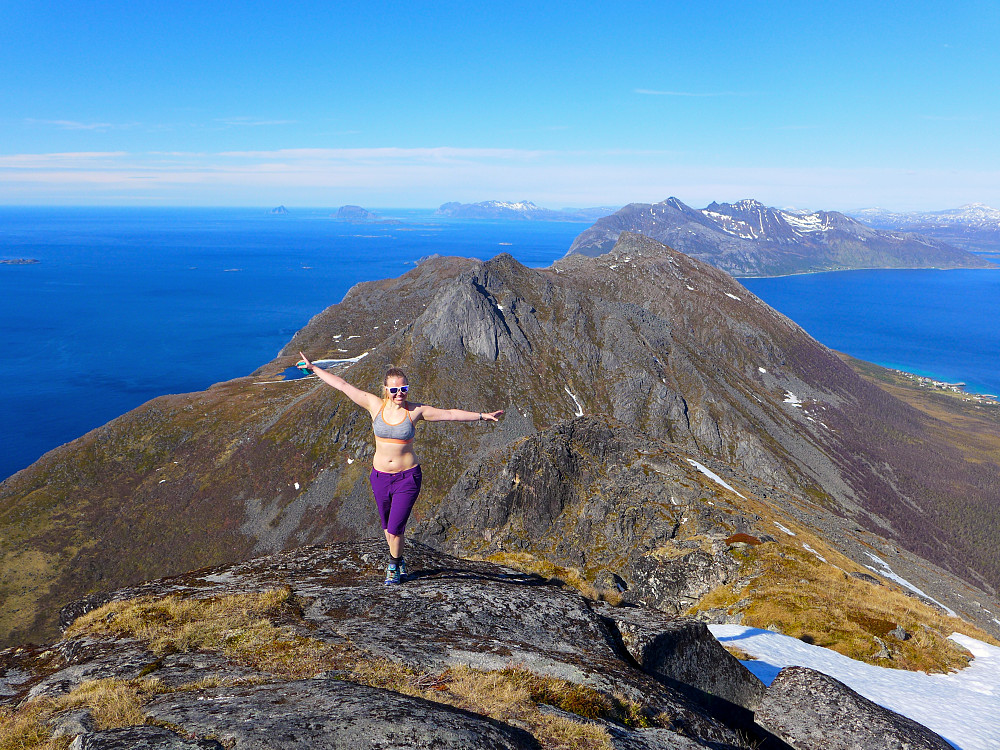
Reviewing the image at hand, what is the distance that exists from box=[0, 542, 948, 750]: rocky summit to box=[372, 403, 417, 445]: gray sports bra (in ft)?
14.8

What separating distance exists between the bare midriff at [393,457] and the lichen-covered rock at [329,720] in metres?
5.15

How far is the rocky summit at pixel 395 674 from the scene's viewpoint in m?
7.43

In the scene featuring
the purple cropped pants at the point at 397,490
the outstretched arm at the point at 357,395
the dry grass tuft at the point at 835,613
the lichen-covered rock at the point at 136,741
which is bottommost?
the dry grass tuft at the point at 835,613

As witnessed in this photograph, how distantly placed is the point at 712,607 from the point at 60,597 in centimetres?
12020

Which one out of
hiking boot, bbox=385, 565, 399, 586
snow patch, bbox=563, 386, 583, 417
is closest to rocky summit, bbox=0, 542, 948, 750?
hiking boot, bbox=385, 565, 399, 586

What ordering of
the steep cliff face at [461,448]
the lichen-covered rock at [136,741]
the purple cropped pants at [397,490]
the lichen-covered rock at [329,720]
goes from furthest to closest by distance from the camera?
the steep cliff face at [461,448], the purple cropped pants at [397,490], the lichen-covered rock at [329,720], the lichen-covered rock at [136,741]

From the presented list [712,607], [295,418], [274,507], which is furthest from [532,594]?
[295,418]

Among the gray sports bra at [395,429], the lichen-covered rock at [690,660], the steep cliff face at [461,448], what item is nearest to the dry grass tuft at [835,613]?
the lichen-covered rock at [690,660]

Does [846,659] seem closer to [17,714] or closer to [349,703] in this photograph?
[349,703]

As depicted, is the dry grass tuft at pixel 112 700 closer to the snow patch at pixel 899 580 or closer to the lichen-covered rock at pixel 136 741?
the lichen-covered rock at pixel 136 741

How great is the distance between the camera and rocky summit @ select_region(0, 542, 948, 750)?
7.43m

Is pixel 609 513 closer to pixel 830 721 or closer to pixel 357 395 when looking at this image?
pixel 830 721

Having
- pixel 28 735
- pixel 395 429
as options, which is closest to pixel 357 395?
pixel 395 429

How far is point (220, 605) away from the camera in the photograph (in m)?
12.3
